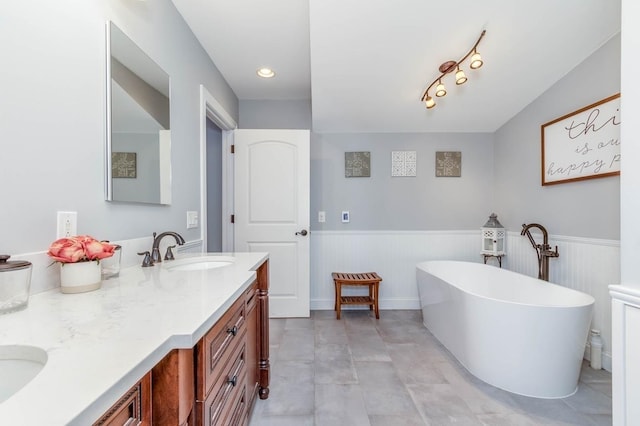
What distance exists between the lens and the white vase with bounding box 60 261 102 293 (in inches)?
34.0

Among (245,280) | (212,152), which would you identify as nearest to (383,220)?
(212,152)

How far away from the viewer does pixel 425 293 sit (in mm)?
2623

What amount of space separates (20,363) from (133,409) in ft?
0.79

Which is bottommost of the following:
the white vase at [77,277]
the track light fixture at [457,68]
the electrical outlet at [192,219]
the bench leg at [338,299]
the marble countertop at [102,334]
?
the bench leg at [338,299]

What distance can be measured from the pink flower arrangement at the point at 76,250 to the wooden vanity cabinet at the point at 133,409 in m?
0.56

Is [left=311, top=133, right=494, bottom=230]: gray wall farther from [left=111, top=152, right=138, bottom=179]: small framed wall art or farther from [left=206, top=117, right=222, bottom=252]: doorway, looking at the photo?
[left=111, top=152, right=138, bottom=179]: small framed wall art

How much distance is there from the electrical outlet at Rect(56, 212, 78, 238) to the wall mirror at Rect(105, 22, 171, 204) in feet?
0.58

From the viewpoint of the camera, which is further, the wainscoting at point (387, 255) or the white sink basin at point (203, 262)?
the wainscoting at point (387, 255)

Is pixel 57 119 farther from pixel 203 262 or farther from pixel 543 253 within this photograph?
pixel 543 253

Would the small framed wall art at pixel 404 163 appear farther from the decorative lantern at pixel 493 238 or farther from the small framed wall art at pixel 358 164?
the decorative lantern at pixel 493 238

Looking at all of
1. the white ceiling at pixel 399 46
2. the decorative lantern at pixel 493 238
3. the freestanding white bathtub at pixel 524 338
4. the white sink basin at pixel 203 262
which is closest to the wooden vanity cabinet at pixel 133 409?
→ the white sink basin at pixel 203 262

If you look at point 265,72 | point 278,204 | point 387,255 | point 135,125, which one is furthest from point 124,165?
point 387,255

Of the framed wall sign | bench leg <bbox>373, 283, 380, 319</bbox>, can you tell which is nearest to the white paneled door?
bench leg <bbox>373, 283, 380, 319</bbox>

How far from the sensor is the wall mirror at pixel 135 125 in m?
1.19
